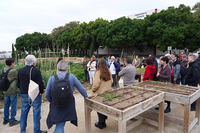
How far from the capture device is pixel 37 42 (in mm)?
42562

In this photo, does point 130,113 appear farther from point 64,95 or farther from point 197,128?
point 197,128

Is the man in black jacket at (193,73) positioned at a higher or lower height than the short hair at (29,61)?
lower

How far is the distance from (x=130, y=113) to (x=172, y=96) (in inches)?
50.1

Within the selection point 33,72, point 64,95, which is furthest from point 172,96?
point 33,72

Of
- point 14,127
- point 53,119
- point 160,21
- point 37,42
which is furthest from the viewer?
point 37,42

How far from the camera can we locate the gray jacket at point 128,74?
12.5 ft

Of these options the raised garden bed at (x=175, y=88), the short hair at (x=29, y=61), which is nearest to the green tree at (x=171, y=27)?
the raised garden bed at (x=175, y=88)

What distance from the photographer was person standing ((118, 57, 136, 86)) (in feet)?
12.5

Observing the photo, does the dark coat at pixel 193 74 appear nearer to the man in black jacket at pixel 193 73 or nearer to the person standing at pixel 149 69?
the man in black jacket at pixel 193 73

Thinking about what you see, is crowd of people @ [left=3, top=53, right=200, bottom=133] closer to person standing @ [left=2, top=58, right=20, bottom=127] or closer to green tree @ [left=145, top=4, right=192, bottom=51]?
person standing @ [left=2, top=58, right=20, bottom=127]

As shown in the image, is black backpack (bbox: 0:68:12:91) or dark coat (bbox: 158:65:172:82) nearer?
black backpack (bbox: 0:68:12:91)

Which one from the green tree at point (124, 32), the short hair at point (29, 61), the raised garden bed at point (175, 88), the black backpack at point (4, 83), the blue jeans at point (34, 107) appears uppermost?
the green tree at point (124, 32)

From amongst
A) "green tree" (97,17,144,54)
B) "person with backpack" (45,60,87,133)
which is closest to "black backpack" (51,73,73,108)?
"person with backpack" (45,60,87,133)

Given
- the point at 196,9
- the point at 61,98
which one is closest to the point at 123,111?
the point at 61,98
